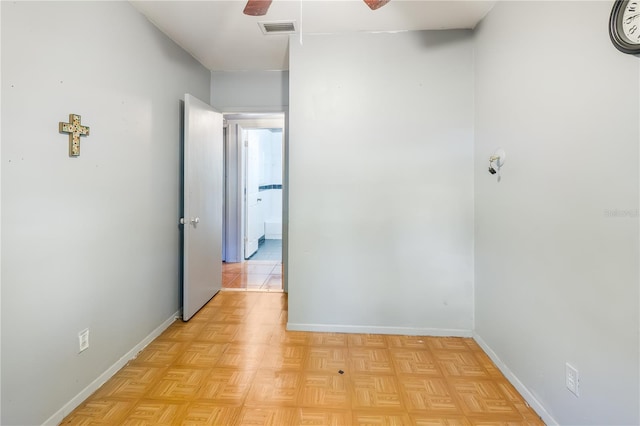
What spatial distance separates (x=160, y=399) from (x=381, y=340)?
1.55m

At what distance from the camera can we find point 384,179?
2.53m

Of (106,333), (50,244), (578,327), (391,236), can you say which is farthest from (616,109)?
(106,333)

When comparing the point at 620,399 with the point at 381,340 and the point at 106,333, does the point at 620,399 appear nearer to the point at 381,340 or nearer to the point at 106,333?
the point at 381,340

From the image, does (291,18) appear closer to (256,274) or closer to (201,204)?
(201,204)

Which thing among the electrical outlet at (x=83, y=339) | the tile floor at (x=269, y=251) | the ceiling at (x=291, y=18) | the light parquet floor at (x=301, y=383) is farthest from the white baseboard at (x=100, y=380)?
the tile floor at (x=269, y=251)

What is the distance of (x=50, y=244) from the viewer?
60.7 inches

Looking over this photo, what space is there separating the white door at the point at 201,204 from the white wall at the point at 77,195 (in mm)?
190

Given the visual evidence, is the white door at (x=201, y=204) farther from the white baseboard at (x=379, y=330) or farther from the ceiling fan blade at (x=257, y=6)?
the ceiling fan blade at (x=257, y=6)

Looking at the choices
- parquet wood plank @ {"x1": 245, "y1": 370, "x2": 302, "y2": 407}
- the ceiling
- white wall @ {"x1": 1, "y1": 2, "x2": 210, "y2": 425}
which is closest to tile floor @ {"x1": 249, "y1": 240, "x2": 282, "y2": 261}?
white wall @ {"x1": 1, "y1": 2, "x2": 210, "y2": 425}

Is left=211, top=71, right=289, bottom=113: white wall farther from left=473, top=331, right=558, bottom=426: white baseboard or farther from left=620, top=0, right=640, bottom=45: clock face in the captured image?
left=473, top=331, right=558, bottom=426: white baseboard

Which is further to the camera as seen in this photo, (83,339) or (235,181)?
(235,181)

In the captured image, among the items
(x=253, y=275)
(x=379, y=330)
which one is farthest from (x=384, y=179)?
(x=253, y=275)

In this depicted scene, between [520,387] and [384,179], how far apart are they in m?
1.59

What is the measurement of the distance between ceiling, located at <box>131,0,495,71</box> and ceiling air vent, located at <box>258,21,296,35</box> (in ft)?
0.13
